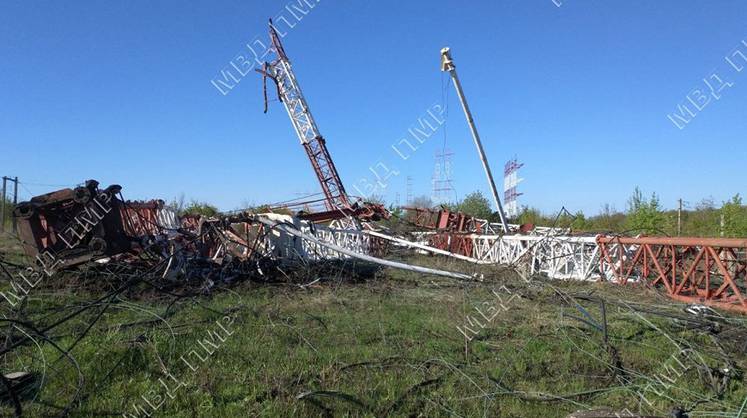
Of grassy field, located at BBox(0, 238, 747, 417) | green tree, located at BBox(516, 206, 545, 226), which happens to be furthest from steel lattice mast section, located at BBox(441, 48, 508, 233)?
green tree, located at BBox(516, 206, 545, 226)

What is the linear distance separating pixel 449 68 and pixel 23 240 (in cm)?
1232

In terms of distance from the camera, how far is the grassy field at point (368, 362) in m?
3.55

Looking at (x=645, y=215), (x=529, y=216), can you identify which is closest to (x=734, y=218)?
(x=645, y=215)

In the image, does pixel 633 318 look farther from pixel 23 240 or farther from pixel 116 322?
pixel 23 240

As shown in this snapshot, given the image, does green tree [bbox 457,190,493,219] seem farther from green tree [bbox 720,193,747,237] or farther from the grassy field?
the grassy field

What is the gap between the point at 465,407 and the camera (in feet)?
11.7

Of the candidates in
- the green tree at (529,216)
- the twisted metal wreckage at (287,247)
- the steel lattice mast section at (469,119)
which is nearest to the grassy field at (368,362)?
the twisted metal wreckage at (287,247)

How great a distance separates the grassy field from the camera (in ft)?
11.6

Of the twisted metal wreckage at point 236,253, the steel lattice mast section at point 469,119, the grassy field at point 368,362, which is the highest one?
the steel lattice mast section at point 469,119

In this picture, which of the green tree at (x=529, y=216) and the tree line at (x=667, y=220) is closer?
the tree line at (x=667, y=220)

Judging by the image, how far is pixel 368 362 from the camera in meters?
4.34

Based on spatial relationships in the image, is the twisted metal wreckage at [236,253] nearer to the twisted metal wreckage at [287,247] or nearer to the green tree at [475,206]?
the twisted metal wreckage at [287,247]

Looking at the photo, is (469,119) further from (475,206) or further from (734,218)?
(475,206)

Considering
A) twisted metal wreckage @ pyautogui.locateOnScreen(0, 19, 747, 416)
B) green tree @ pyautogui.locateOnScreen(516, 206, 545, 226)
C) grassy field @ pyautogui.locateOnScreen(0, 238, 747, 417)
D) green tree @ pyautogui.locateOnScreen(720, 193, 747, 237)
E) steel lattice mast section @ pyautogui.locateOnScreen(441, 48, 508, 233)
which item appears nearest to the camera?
grassy field @ pyautogui.locateOnScreen(0, 238, 747, 417)
